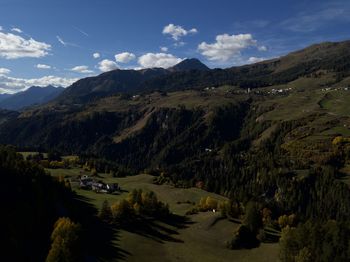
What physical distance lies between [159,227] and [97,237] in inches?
1098

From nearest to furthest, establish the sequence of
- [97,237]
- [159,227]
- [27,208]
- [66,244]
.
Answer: [66,244] → [27,208] → [97,237] → [159,227]

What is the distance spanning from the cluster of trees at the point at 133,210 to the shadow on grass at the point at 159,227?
1970 millimetres

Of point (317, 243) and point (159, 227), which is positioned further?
point (159, 227)

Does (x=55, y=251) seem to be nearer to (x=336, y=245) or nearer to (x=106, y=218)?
(x=106, y=218)

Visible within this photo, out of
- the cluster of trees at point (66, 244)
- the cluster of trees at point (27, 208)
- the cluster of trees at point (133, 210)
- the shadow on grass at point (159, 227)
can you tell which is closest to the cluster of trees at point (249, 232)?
the shadow on grass at point (159, 227)

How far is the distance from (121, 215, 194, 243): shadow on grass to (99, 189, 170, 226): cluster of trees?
1970 millimetres

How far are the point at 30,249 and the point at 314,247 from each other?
6736 centimetres

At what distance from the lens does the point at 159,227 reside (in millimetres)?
139875

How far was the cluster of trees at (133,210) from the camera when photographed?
136625mm

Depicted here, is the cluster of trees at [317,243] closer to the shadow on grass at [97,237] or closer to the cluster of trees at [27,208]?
the shadow on grass at [97,237]

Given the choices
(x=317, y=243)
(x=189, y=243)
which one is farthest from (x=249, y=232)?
(x=317, y=243)

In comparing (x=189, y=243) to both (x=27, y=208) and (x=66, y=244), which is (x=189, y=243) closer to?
(x=66, y=244)

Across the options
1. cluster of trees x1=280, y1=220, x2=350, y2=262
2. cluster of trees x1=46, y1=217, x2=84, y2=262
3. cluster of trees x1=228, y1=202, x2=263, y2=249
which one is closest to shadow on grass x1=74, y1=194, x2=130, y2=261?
cluster of trees x1=46, y1=217, x2=84, y2=262

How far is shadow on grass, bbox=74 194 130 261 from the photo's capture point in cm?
10310
